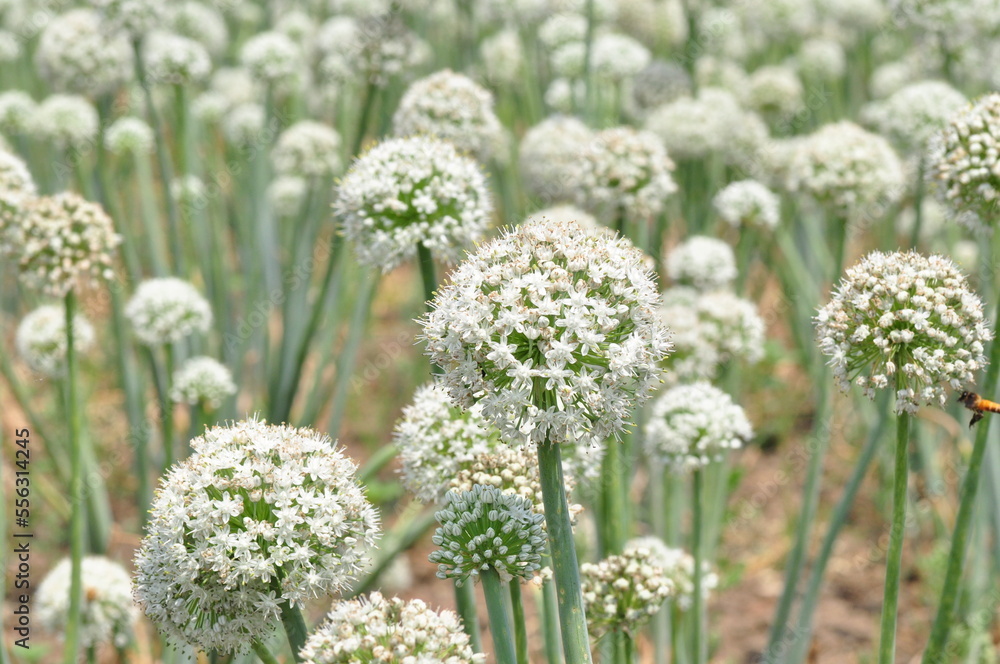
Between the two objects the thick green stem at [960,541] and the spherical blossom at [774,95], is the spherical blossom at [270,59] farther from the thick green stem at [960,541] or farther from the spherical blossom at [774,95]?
the thick green stem at [960,541]

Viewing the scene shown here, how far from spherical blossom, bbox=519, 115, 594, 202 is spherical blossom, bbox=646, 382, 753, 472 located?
1.32m

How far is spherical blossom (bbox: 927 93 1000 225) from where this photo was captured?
2992mm

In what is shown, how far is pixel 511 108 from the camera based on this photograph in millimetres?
7895

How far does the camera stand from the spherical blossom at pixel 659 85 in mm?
5953

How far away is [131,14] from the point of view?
4926 mm

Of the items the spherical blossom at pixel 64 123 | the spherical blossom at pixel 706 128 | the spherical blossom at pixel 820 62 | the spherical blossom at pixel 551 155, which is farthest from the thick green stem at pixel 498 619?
the spherical blossom at pixel 820 62

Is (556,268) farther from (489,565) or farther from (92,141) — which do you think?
(92,141)

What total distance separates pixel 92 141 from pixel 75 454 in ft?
11.1

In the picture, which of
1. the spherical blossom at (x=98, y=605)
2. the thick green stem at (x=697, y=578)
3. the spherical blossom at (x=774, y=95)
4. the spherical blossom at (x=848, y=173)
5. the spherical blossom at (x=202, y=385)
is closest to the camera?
the thick green stem at (x=697, y=578)

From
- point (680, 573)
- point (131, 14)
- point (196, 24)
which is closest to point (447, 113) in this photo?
point (131, 14)

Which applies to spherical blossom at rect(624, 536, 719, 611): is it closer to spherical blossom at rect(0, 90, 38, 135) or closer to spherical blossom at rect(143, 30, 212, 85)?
spherical blossom at rect(143, 30, 212, 85)

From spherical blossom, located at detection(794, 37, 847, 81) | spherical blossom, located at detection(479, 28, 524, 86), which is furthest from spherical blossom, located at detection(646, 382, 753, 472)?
spherical blossom, located at detection(794, 37, 847, 81)

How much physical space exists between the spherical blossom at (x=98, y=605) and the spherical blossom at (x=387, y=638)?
6.70 feet

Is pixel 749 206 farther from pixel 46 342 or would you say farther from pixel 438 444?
pixel 46 342
